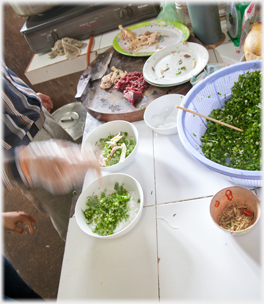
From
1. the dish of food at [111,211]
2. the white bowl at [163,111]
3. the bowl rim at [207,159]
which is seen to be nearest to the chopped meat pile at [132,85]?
the white bowl at [163,111]

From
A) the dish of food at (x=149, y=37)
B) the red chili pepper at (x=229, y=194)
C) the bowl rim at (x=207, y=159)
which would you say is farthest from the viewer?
the dish of food at (x=149, y=37)

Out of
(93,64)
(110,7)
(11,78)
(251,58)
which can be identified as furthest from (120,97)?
(110,7)

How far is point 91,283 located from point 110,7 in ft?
7.57

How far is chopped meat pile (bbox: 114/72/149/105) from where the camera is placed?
1.67m

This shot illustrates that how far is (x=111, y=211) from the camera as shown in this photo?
4.04ft

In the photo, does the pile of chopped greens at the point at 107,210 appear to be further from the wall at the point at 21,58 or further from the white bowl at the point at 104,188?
the wall at the point at 21,58

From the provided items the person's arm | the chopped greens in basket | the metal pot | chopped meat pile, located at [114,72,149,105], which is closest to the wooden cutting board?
chopped meat pile, located at [114,72,149,105]

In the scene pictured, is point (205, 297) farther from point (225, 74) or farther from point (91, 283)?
point (225, 74)

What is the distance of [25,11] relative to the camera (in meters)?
2.32

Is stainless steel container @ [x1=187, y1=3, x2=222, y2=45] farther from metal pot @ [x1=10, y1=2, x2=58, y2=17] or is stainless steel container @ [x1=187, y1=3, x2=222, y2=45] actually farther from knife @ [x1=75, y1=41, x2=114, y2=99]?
metal pot @ [x1=10, y1=2, x2=58, y2=17]

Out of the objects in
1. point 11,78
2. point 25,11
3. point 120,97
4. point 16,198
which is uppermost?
point 25,11

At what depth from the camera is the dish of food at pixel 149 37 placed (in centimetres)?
198

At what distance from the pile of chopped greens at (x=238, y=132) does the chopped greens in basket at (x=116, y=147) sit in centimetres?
47

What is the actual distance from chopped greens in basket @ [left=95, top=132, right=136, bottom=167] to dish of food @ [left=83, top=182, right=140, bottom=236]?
0.19 meters
